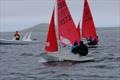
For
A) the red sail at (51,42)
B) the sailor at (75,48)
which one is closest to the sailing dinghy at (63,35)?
the red sail at (51,42)

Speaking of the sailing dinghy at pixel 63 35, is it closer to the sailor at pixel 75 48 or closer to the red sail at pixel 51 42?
the red sail at pixel 51 42

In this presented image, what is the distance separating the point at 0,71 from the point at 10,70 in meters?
0.86

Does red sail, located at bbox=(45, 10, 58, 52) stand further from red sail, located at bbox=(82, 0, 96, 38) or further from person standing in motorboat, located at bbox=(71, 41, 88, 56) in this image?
red sail, located at bbox=(82, 0, 96, 38)

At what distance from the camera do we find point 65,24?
32.2 metres

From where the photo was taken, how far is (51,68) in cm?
2909

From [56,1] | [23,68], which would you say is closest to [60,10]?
[56,1]

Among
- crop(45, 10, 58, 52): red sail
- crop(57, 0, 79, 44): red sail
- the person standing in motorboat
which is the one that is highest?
crop(57, 0, 79, 44): red sail

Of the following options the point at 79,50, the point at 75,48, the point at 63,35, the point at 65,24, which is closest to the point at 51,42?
the point at 63,35

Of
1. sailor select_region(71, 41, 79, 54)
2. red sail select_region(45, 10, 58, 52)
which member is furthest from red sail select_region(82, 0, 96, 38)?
red sail select_region(45, 10, 58, 52)

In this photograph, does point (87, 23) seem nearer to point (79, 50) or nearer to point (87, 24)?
point (87, 24)

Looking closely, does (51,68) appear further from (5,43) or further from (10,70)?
(5,43)

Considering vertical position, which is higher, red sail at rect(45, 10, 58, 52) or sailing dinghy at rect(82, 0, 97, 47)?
sailing dinghy at rect(82, 0, 97, 47)

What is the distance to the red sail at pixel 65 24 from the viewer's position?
31797 mm

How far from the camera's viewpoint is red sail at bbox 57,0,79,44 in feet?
104
